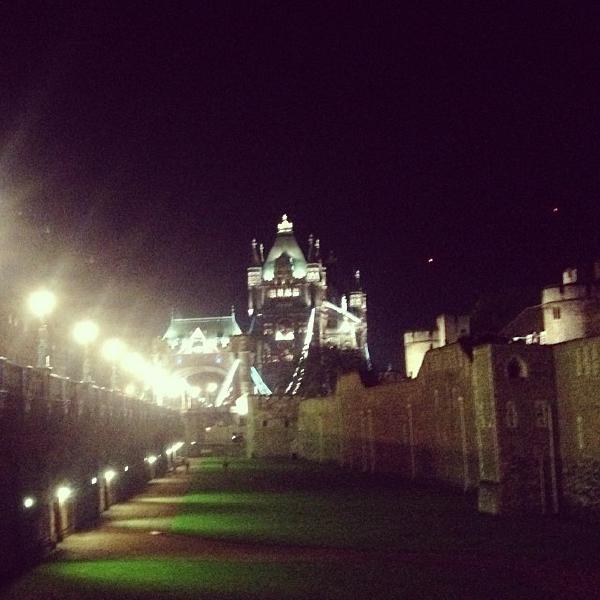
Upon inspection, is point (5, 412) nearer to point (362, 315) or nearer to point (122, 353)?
point (122, 353)

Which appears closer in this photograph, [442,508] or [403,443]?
[442,508]

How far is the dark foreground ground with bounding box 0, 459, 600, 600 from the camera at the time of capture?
16438 mm

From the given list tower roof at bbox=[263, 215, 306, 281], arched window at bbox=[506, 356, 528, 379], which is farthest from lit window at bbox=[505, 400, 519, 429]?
tower roof at bbox=[263, 215, 306, 281]

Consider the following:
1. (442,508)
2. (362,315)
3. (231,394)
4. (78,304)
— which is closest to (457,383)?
(442,508)

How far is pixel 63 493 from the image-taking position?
23469 mm

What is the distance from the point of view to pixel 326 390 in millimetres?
103938

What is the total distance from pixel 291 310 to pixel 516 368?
113m

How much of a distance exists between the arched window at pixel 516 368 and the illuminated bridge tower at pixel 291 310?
9782 cm

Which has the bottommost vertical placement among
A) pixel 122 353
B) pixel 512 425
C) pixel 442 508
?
pixel 442 508

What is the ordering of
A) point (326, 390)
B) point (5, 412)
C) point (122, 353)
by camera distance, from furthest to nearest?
point (326, 390), point (122, 353), point (5, 412)

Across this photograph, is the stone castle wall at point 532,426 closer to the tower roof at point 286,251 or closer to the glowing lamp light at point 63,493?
the glowing lamp light at point 63,493

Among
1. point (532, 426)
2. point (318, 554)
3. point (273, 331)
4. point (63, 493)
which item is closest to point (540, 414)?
point (532, 426)

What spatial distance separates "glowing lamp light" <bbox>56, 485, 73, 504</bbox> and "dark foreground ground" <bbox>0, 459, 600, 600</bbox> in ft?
3.63

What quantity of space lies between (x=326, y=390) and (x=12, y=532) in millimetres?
86018
